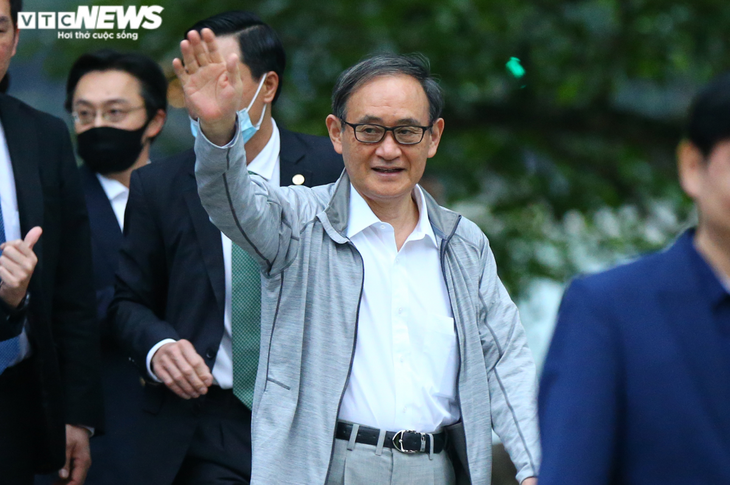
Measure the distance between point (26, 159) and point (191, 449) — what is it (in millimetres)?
1088

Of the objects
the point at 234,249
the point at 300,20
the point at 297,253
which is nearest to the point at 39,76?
the point at 300,20

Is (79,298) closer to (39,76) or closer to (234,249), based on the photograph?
(234,249)

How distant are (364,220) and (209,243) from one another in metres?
0.65

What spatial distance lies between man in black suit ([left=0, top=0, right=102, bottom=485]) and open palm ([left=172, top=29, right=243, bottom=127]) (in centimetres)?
82

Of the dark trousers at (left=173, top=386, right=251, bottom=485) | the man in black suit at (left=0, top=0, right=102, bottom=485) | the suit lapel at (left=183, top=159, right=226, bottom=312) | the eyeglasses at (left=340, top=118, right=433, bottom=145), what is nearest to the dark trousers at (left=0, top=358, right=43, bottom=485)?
the man in black suit at (left=0, top=0, right=102, bottom=485)

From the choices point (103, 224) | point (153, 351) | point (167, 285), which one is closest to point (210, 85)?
point (153, 351)

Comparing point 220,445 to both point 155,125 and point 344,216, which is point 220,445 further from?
point 155,125

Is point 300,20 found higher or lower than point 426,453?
higher

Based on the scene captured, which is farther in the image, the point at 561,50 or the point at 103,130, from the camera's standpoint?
the point at 561,50

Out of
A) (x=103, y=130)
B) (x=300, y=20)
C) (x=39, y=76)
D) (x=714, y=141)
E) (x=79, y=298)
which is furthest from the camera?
(x=300, y=20)

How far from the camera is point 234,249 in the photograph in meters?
3.43

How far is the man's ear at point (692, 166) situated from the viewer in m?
1.94

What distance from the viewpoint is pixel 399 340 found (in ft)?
9.67

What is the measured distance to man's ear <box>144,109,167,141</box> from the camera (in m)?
4.67
